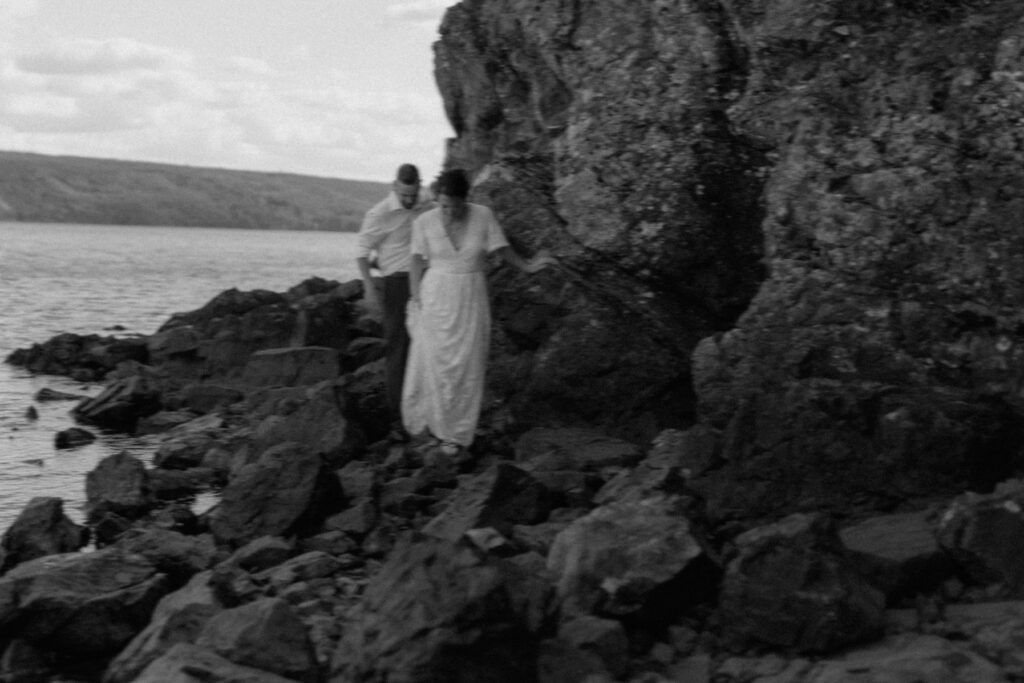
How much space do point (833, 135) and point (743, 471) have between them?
2.97 meters

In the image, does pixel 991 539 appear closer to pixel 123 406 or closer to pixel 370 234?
pixel 370 234

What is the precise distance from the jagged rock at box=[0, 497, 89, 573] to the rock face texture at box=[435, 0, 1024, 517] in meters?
4.20

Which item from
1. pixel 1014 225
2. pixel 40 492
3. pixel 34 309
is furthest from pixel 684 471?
pixel 34 309

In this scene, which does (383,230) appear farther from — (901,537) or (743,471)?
(901,537)

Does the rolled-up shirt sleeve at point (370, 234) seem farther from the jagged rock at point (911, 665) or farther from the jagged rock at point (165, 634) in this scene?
the jagged rock at point (911, 665)

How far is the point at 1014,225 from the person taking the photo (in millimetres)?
9609

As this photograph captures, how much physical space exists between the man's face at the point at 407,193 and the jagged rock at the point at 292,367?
467 centimetres

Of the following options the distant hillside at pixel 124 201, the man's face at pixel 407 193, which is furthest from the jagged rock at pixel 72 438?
the distant hillside at pixel 124 201

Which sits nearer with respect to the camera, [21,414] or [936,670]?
[936,670]

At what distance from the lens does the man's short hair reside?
500 inches

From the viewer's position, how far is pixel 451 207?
1122 centimetres

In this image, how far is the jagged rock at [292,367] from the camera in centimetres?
1728

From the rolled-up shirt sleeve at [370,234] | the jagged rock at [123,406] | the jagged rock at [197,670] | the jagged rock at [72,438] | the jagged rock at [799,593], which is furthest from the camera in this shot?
the jagged rock at [123,406]

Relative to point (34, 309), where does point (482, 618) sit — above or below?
above
